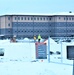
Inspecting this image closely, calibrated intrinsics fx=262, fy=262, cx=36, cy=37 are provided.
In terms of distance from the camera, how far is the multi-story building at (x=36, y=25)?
29.5 meters

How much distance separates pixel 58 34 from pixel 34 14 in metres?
3.65

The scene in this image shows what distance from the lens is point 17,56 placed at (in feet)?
26.7

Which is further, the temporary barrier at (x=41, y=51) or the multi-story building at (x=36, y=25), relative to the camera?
the multi-story building at (x=36, y=25)

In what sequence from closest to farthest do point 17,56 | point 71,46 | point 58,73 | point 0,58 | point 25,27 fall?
1. point 58,73
2. point 0,58
3. point 17,56
4. point 71,46
5. point 25,27

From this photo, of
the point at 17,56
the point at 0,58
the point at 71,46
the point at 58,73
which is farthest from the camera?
the point at 71,46

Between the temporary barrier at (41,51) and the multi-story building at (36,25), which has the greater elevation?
the multi-story building at (36,25)

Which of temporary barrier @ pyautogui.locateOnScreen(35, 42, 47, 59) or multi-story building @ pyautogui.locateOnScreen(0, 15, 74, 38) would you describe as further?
multi-story building @ pyautogui.locateOnScreen(0, 15, 74, 38)

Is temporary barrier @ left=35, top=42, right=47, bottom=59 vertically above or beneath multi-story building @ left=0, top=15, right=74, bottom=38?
beneath

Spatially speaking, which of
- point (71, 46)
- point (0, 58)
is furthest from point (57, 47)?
point (0, 58)

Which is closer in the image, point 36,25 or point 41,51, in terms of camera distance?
point 41,51

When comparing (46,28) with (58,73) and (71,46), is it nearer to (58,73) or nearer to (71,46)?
(71,46)

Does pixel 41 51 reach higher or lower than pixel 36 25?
lower

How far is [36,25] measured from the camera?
30.5 m

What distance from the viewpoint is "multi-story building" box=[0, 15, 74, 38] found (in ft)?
96.9
